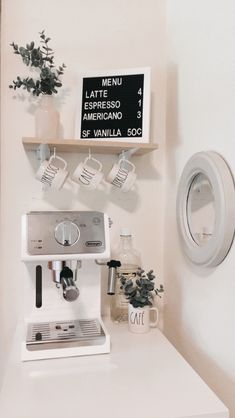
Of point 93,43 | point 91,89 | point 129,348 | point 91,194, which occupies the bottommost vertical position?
point 129,348

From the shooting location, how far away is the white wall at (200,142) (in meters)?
0.92

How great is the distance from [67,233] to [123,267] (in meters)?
0.37

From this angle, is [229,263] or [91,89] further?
[91,89]

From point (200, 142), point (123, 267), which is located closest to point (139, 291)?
point (123, 267)

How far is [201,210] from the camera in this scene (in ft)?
3.57

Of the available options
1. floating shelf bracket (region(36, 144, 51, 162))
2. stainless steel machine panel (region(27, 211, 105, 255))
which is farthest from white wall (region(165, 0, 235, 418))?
floating shelf bracket (region(36, 144, 51, 162))

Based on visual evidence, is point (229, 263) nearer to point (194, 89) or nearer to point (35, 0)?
point (194, 89)

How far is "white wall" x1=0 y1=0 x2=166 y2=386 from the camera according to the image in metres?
1.30

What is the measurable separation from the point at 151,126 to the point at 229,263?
703 millimetres

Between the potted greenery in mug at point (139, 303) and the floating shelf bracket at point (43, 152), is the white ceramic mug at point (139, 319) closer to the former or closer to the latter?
the potted greenery in mug at point (139, 303)

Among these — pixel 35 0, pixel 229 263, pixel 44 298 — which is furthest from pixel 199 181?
pixel 35 0

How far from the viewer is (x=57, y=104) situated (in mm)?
1333

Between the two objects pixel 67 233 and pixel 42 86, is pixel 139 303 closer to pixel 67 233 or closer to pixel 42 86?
pixel 67 233

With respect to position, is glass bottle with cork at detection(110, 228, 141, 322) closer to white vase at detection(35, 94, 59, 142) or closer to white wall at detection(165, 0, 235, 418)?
white wall at detection(165, 0, 235, 418)
